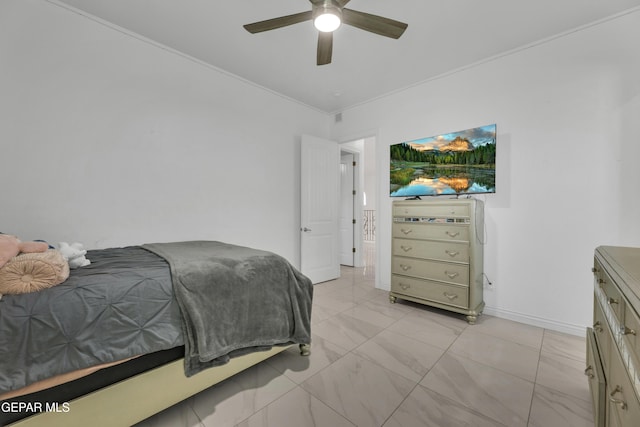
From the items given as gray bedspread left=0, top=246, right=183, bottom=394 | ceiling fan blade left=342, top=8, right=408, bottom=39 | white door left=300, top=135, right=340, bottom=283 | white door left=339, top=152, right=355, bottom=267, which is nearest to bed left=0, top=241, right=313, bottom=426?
gray bedspread left=0, top=246, right=183, bottom=394

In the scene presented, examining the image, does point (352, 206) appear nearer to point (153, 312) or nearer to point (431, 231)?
point (431, 231)

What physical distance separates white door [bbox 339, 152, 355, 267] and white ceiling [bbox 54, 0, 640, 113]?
2041 millimetres

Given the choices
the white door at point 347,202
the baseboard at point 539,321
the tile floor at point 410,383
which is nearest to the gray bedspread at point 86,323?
the tile floor at point 410,383

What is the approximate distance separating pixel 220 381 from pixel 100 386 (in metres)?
0.68

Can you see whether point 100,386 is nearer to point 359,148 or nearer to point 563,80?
point 563,80

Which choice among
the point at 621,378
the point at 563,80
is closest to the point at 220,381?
the point at 621,378

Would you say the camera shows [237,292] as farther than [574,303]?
No

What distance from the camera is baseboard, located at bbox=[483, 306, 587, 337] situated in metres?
2.44

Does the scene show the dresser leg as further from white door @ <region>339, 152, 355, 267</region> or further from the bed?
white door @ <region>339, 152, 355, 267</region>

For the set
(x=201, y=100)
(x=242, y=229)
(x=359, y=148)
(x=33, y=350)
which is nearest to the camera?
(x=33, y=350)

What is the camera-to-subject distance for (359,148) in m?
5.41

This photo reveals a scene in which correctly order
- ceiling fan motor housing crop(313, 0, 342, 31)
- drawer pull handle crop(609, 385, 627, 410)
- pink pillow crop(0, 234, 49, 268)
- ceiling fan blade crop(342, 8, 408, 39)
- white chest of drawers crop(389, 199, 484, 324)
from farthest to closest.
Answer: white chest of drawers crop(389, 199, 484, 324), ceiling fan blade crop(342, 8, 408, 39), ceiling fan motor housing crop(313, 0, 342, 31), pink pillow crop(0, 234, 49, 268), drawer pull handle crop(609, 385, 627, 410)

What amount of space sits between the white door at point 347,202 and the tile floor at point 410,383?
109 inches

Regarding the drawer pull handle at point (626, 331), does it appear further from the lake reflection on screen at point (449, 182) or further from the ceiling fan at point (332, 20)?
the lake reflection on screen at point (449, 182)
